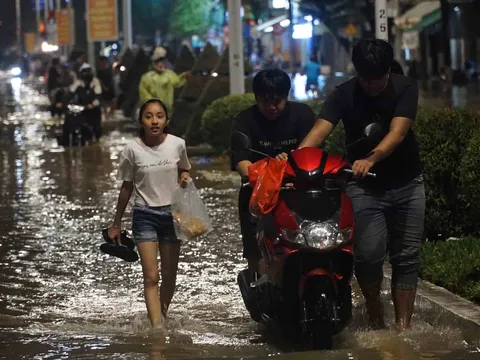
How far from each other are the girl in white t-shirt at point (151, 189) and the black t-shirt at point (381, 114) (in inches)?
48.4

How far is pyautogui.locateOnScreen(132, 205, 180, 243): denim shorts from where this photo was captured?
7691 mm

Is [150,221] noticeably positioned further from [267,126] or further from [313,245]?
[313,245]

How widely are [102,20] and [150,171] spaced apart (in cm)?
2822

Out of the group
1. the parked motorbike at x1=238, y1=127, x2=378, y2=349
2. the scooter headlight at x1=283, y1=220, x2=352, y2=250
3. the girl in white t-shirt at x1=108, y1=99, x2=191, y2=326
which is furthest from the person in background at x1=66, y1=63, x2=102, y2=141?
the scooter headlight at x1=283, y1=220, x2=352, y2=250

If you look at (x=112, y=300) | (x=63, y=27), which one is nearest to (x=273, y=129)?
(x=112, y=300)

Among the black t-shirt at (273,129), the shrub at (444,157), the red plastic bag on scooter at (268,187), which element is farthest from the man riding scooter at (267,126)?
the shrub at (444,157)

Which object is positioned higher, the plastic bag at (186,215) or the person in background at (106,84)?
the person in background at (106,84)

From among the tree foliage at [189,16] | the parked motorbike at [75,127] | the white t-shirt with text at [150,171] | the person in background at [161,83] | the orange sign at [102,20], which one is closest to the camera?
the white t-shirt with text at [150,171]

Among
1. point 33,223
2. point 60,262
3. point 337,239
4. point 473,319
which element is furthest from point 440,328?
point 33,223

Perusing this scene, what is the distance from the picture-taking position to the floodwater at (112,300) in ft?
23.2

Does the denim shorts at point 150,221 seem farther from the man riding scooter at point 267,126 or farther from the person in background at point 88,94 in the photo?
the person in background at point 88,94

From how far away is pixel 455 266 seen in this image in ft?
27.1

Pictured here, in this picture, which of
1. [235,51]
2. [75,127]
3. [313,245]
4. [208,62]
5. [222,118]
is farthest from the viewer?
[75,127]

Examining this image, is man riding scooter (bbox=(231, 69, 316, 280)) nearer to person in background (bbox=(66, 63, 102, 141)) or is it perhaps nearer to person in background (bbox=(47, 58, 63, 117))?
person in background (bbox=(66, 63, 102, 141))
